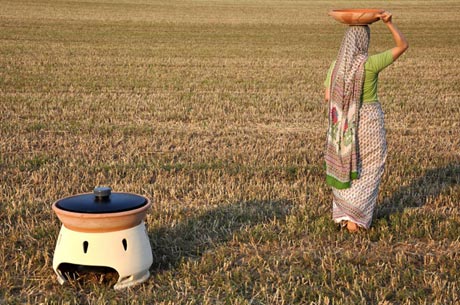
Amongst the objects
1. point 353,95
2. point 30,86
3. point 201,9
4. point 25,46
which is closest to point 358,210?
point 353,95

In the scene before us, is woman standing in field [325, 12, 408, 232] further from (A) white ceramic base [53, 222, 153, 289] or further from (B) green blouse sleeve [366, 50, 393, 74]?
(A) white ceramic base [53, 222, 153, 289]

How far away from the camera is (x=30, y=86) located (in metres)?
16.2

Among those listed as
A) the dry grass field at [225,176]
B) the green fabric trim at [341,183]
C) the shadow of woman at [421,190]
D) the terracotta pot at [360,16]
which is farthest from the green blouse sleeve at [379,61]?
the shadow of woman at [421,190]

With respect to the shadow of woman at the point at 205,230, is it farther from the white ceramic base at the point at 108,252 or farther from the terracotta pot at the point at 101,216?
the terracotta pot at the point at 101,216

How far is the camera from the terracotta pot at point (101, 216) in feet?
17.5

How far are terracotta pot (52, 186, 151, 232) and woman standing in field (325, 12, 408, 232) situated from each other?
1.98 meters

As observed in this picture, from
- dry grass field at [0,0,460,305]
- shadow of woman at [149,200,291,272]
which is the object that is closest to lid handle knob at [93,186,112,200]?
dry grass field at [0,0,460,305]

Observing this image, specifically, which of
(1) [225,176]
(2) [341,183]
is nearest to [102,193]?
(2) [341,183]

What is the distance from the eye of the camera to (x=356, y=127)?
6.62 meters

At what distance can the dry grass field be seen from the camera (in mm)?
5664

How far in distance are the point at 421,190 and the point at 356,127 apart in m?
2.11

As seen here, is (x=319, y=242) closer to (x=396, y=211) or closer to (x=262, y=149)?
(x=396, y=211)

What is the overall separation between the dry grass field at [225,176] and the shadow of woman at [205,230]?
2 cm

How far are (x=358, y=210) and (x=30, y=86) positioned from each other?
11.0 meters
